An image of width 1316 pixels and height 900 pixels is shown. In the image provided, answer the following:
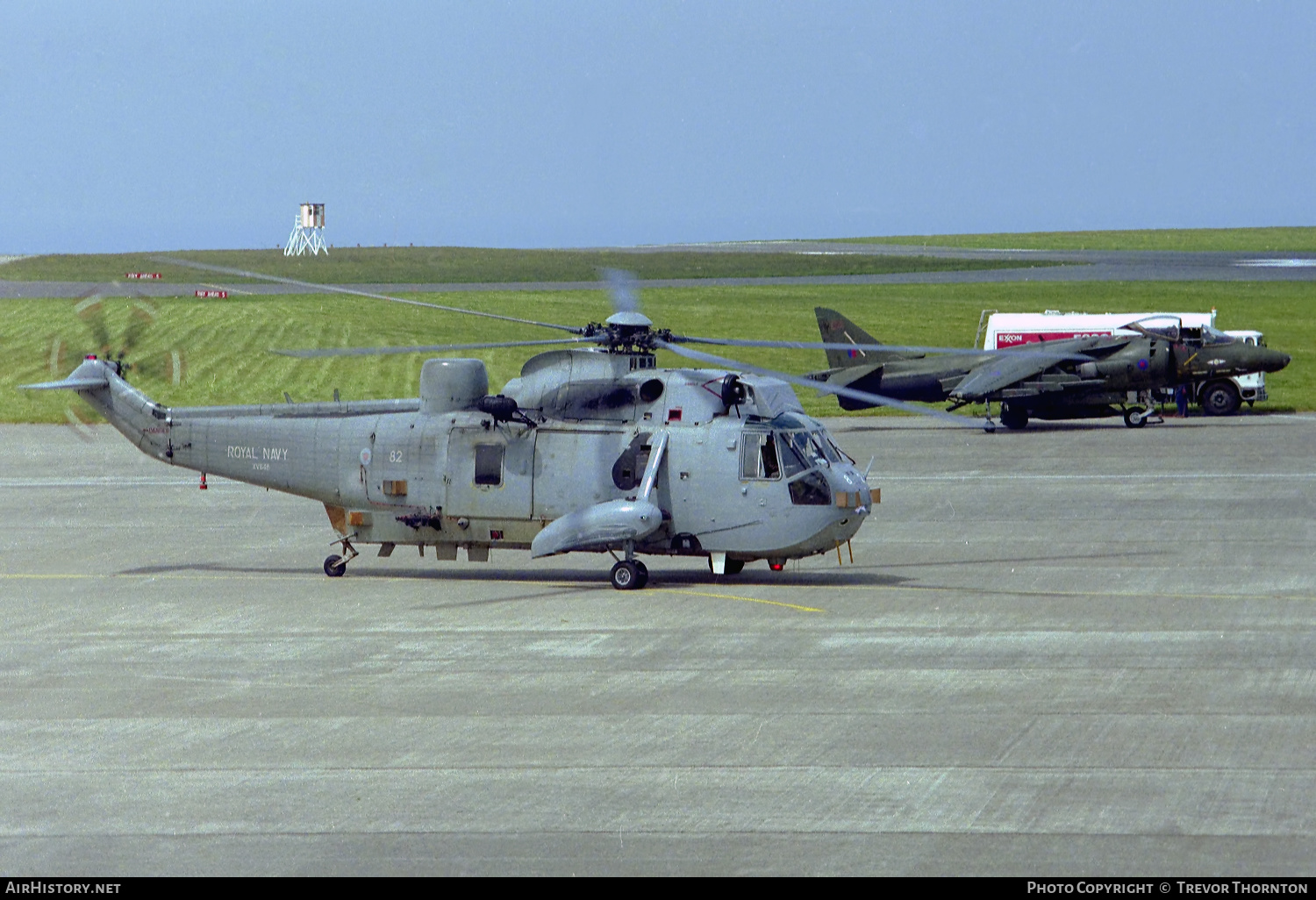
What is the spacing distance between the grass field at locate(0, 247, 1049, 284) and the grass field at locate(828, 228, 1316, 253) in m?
34.5

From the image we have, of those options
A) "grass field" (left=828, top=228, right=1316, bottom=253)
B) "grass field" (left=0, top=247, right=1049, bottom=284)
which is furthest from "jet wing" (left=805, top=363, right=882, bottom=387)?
"grass field" (left=828, top=228, right=1316, bottom=253)

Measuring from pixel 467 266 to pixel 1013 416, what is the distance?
211 feet

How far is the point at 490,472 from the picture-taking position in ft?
71.1

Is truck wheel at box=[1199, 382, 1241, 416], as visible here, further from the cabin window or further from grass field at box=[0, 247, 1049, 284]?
grass field at box=[0, 247, 1049, 284]

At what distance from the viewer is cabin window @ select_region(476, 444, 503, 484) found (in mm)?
21641

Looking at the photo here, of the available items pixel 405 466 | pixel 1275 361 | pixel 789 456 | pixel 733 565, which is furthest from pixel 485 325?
pixel 789 456

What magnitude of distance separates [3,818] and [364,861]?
279cm

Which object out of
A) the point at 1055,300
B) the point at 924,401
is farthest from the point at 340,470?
the point at 1055,300

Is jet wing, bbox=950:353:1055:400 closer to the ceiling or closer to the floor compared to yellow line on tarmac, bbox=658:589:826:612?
closer to the ceiling

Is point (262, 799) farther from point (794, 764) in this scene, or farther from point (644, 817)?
point (794, 764)

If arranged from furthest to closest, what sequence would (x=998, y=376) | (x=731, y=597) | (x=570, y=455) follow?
1. (x=998, y=376)
2. (x=570, y=455)
3. (x=731, y=597)

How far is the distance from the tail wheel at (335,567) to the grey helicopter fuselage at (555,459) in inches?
11.3

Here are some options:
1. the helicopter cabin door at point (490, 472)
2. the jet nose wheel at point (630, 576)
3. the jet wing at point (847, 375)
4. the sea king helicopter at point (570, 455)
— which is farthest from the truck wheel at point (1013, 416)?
the jet nose wheel at point (630, 576)

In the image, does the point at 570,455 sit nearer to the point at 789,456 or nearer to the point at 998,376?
the point at 789,456
